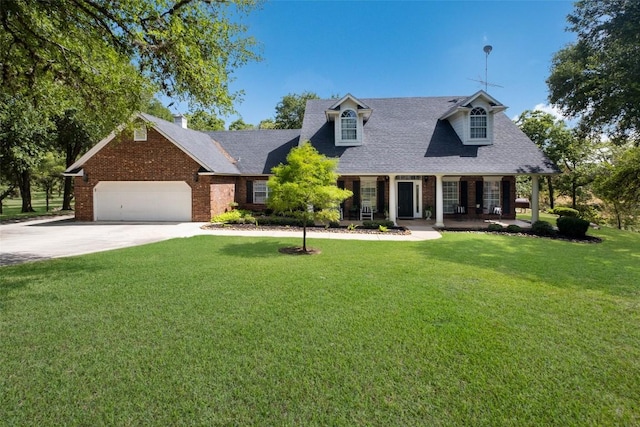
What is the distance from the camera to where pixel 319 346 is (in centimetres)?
418

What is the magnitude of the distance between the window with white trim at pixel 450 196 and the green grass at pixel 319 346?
10773mm

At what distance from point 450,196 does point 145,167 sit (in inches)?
694

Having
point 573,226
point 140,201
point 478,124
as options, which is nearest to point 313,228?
point 140,201

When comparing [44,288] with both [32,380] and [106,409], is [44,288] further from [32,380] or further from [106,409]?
[106,409]

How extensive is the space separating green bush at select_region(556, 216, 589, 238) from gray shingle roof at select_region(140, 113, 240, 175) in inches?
664

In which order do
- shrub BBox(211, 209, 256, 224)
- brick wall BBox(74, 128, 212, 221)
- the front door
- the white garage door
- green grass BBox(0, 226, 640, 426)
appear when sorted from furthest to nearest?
1. the front door
2. the white garage door
3. brick wall BBox(74, 128, 212, 221)
4. shrub BBox(211, 209, 256, 224)
5. green grass BBox(0, 226, 640, 426)

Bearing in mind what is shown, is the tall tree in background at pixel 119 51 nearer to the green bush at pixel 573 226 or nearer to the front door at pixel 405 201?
the front door at pixel 405 201

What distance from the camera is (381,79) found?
24.5 m

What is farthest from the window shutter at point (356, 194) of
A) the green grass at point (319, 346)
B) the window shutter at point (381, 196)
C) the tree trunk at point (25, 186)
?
the tree trunk at point (25, 186)

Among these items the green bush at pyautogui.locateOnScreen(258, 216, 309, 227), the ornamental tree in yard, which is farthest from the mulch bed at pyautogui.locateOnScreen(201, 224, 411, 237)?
the ornamental tree in yard

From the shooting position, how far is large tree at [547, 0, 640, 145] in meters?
13.0

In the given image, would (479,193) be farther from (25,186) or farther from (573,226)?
(25,186)

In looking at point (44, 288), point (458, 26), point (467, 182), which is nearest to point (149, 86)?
point (44, 288)

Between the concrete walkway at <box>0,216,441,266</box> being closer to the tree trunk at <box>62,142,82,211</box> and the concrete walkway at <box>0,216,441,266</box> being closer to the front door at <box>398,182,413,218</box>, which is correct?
the front door at <box>398,182,413,218</box>
